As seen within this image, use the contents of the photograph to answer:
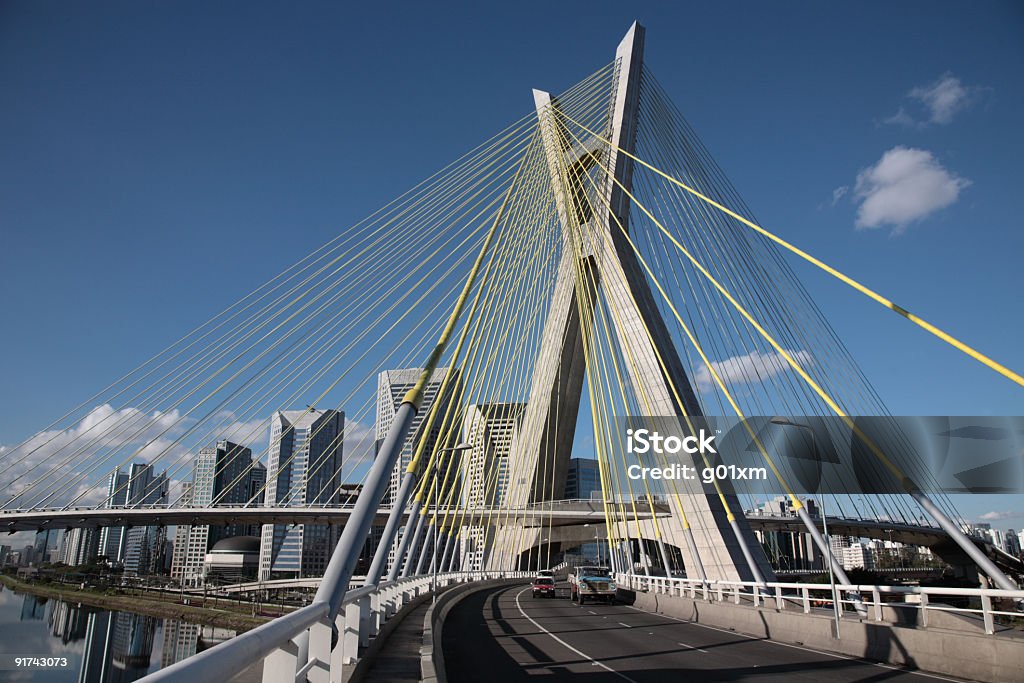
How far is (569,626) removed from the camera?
1830 cm

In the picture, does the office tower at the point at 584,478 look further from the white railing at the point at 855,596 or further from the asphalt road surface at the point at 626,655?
the asphalt road surface at the point at 626,655

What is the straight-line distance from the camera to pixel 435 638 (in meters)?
12.0

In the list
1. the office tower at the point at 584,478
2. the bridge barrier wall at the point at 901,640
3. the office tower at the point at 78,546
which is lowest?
the office tower at the point at 78,546

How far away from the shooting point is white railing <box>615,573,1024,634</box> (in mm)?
10326

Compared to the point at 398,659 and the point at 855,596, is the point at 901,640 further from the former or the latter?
the point at 398,659

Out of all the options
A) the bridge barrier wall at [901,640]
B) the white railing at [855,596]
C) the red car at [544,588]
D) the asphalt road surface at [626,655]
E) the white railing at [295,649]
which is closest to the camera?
the white railing at [295,649]

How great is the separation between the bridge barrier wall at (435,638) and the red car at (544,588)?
339 centimetres

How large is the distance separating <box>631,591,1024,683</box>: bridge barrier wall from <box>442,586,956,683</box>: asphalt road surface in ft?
1.36

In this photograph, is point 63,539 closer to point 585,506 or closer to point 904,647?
point 585,506

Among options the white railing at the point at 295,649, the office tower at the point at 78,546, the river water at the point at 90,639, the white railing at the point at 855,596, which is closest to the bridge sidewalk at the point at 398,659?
Result: the white railing at the point at 295,649

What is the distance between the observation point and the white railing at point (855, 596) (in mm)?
10326

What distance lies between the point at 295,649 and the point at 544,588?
30065 mm

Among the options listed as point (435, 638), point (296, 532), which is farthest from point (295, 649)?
point (296, 532)

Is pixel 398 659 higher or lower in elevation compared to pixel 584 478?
lower
